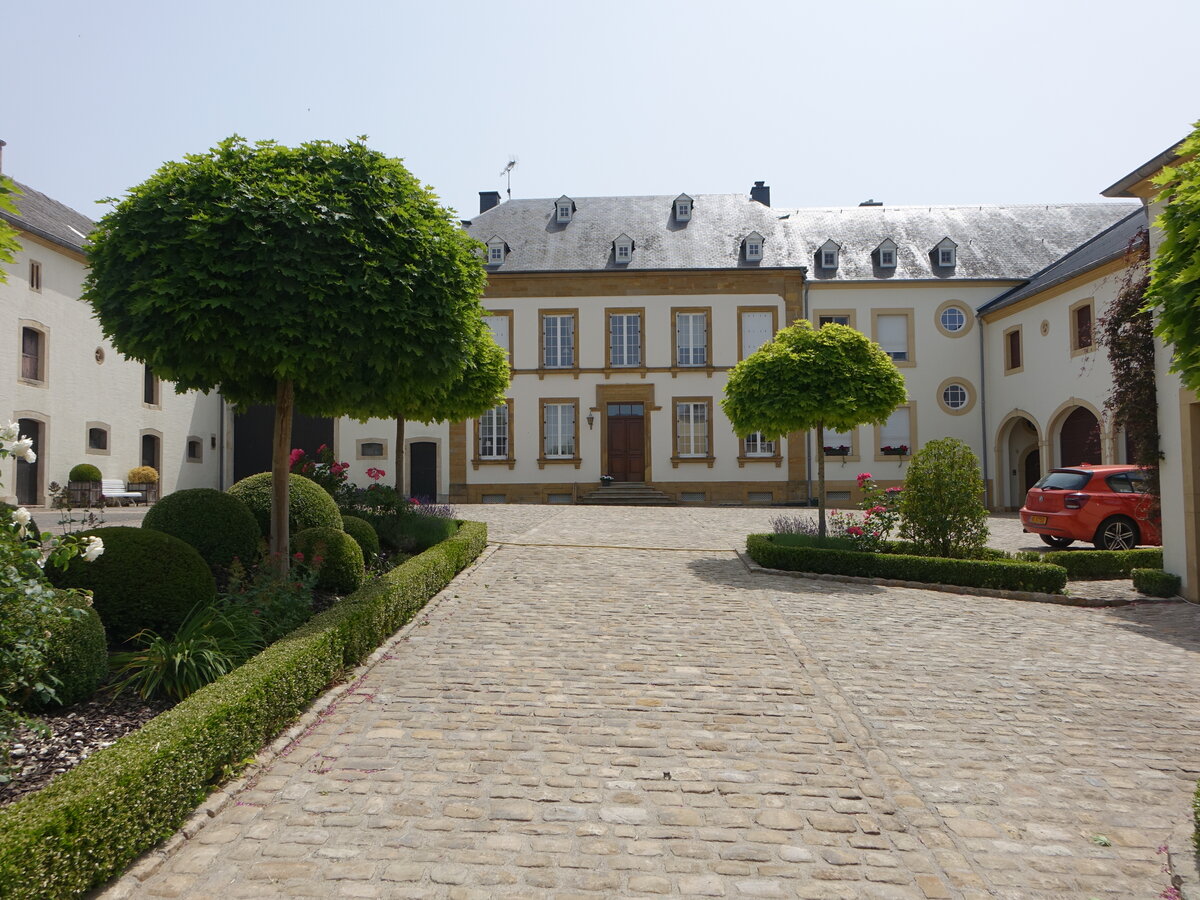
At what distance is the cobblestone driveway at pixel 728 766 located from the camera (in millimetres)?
3604

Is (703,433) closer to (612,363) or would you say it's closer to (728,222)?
(612,363)

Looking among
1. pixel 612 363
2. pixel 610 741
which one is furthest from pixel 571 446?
pixel 610 741

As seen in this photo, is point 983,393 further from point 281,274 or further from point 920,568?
point 281,274

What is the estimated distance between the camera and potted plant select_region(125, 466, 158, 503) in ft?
82.9

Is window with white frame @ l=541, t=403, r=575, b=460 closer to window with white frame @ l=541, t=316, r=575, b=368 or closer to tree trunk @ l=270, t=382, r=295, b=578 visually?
window with white frame @ l=541, t=316, r=575, b=368

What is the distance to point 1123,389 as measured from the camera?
1176cm

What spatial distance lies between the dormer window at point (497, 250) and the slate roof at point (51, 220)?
11.9m

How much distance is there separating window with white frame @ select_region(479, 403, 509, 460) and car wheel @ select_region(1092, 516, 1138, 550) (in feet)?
62.2

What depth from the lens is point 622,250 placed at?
2897cm

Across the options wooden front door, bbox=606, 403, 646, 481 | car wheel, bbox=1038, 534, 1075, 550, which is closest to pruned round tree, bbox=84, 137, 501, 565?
car wheel, bbox=1038, 534, 1075, 550

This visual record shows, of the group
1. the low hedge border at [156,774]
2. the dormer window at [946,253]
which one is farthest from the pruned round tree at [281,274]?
the dormer window at [946,253]

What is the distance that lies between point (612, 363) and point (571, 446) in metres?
3.20

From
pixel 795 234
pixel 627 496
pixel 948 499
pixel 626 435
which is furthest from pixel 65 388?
pixel 795 234

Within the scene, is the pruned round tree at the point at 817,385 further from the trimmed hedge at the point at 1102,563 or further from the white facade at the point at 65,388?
the white facade at the point at 65,388
